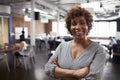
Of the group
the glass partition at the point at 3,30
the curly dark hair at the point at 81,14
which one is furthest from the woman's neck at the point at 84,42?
the glass partition at the point at 3,30

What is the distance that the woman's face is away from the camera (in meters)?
1.36

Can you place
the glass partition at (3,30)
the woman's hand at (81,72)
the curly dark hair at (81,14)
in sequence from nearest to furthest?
the woman's hand at (81,72), the curly dark hair at (81,14), the glass partition at (3,30)

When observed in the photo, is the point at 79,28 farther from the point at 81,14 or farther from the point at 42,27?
the point at 42,27

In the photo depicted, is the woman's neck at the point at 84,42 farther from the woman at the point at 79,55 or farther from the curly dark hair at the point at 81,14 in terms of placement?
the curly dark hair at the point at 81,14

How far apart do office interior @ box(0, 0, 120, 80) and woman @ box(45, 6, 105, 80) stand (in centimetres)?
12

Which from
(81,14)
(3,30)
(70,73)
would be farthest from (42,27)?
(70,73)

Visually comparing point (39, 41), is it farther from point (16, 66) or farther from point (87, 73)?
point (87, 73)

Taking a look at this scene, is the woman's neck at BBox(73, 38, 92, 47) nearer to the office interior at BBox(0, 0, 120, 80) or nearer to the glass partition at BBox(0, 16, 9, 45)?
the office interior at BBox(0, 0, 120, 80)

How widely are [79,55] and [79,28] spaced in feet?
0.65

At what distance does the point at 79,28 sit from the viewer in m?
1.36

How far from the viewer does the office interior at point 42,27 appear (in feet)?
19.8

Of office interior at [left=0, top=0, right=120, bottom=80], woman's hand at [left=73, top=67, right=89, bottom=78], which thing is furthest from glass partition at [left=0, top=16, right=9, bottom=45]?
woman's hand at [left=73, top=67, right=89, bottom=78]

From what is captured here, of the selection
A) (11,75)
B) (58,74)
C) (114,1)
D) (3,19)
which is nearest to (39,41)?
(3,19)

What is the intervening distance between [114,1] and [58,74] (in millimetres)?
10326
